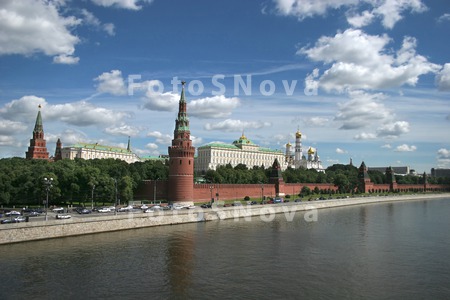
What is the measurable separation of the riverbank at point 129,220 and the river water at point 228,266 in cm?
82

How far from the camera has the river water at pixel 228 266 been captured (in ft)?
64.4

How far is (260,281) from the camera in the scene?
21344 mm

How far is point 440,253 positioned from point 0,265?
87.1 ft

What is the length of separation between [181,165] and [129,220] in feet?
59.8

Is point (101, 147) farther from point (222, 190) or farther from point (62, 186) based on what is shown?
point (62, 186)

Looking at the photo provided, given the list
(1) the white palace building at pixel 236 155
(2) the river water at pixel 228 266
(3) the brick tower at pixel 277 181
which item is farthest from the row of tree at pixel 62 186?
(1) the white palace building at pixel 236 155

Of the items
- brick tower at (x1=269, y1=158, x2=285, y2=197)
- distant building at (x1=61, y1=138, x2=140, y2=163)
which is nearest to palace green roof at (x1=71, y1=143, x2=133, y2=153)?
distant building at (x1=61, y1=138, x2=140, y2=163)

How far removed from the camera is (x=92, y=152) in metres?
A: 134

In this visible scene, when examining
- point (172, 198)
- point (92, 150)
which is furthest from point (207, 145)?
point (172, 198)

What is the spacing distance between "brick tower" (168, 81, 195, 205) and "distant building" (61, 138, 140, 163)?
251 feet

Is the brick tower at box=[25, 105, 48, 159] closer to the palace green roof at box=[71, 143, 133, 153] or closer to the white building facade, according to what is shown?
the white building facade

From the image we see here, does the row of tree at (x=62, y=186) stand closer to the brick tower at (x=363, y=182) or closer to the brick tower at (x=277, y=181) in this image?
the brick tower at (x=277, y=181)

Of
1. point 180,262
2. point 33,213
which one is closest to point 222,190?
point 33,213

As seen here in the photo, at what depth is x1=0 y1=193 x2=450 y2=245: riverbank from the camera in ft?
95.9
